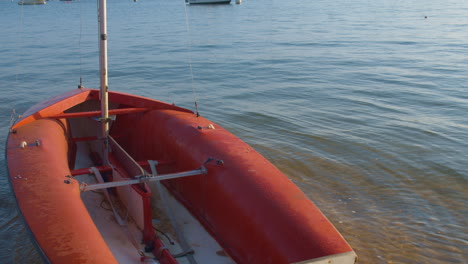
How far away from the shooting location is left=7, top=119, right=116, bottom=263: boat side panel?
2826mm

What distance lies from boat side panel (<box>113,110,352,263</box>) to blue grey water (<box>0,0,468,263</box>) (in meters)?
1.39

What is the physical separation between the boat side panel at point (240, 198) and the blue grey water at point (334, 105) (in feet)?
4.57

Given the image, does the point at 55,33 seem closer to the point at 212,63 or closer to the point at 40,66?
the point at 40,66

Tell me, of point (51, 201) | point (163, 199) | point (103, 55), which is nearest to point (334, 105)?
point (163, 199)

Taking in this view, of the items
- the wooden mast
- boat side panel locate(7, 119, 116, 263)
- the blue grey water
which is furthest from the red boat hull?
the blue grey water

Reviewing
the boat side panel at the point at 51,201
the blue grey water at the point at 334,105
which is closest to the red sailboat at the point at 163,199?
the boat side panel at the point at 51,201

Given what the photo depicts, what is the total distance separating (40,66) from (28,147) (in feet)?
38.2

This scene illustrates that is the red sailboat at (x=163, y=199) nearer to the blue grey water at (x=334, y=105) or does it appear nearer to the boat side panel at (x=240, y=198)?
the boat side panel at (x=240, y=198)

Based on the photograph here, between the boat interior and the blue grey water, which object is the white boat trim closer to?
the boat interior

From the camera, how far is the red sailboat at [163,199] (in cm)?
309

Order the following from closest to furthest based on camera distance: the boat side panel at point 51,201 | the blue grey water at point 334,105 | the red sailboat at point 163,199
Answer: the boat side panel at point 51,201 → the red sailboat at point 163,199 → the blue grey water at point 334,105

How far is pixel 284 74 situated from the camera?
1320 cm

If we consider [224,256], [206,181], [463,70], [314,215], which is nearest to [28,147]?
[206,181]

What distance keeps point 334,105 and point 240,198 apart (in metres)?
6.56
